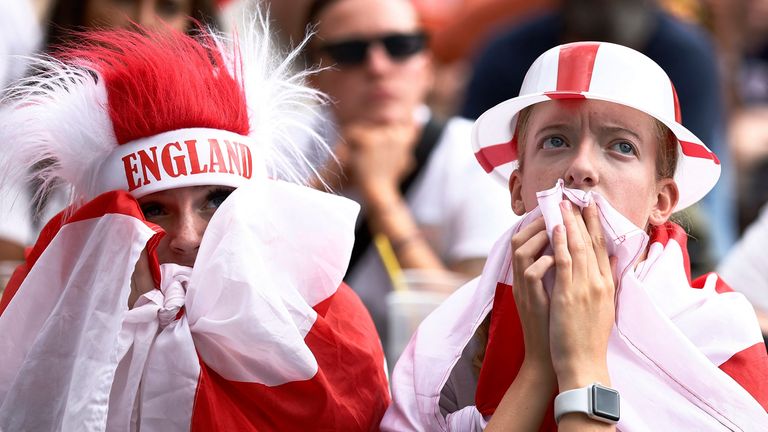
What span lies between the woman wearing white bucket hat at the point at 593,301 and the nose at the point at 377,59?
6.28 feet

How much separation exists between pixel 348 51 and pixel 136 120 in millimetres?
2025

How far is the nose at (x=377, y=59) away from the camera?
183 inches

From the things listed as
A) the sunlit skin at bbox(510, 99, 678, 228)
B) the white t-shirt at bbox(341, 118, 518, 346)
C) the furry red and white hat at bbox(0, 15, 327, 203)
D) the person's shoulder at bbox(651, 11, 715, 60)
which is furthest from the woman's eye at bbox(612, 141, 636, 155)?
the person's shoulder at bbox(651, 11, 715, 60)

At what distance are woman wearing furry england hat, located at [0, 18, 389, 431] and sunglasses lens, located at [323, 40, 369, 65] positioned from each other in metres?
1.77

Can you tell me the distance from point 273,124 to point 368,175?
1639 millimetres

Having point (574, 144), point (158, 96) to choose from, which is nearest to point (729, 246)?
point (574, 144)

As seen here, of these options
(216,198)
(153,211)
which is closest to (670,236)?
(216,198)

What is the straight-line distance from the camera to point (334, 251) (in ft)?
8.86

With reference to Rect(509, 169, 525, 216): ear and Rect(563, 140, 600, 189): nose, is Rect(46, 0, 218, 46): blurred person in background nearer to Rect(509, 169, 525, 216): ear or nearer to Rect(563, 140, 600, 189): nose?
Rect(509, 169, 525, 216): ear

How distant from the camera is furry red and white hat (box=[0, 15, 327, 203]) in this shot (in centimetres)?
273

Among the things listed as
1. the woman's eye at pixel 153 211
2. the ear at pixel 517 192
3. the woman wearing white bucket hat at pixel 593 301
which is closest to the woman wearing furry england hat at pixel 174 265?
the woman's eye at pixel 153 211

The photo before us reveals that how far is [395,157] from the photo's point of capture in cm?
459

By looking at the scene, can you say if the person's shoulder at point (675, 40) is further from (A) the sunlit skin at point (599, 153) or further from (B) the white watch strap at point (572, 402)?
(B) the white watch strap at point (572, 402)

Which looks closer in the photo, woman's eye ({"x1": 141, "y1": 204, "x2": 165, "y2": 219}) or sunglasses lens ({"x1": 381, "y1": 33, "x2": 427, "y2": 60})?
woman's eye ({"x1": 141, "y1": 204, "x2": 165, "y2": 219})
